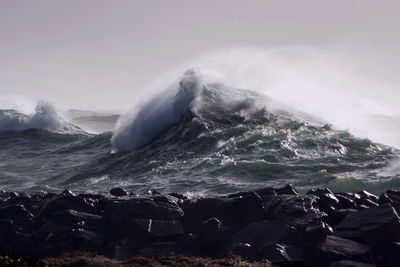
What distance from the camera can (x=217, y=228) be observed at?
28.9 feet

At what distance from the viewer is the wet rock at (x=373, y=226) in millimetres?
8172

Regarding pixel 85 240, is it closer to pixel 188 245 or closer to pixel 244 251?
pixel 188 245

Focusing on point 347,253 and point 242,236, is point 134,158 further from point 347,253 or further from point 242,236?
point 347,253

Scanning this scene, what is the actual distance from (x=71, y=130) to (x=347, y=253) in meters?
27.2

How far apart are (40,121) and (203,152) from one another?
17.3 m

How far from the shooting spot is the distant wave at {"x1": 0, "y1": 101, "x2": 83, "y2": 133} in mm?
33156

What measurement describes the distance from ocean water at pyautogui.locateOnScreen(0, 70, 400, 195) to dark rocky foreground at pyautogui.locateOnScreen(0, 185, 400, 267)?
4.22 metres

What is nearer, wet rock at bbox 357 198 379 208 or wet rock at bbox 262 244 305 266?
wet rock at bbox 262 244 305 266

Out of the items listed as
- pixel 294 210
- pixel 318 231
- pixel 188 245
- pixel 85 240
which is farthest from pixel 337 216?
pixel 85 240

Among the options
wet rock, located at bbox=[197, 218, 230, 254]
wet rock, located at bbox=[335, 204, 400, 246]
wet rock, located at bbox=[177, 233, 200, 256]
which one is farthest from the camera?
wet rock, located at bbox=[197, 218, 230, 254]

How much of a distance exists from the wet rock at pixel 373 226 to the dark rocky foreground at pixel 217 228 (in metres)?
0.01

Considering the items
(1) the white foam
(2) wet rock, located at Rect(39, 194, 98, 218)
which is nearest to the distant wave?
(1) the white foam

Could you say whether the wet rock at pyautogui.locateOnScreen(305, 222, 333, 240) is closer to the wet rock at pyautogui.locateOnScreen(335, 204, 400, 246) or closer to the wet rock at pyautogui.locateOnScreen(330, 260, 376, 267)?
the wet rock at pyautogui.locateOnScreen(335, 204, 400, 246)

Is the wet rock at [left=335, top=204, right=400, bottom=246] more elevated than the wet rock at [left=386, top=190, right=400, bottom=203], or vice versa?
the wet rock at [left=386, top=190, right=400, bottom=203]
